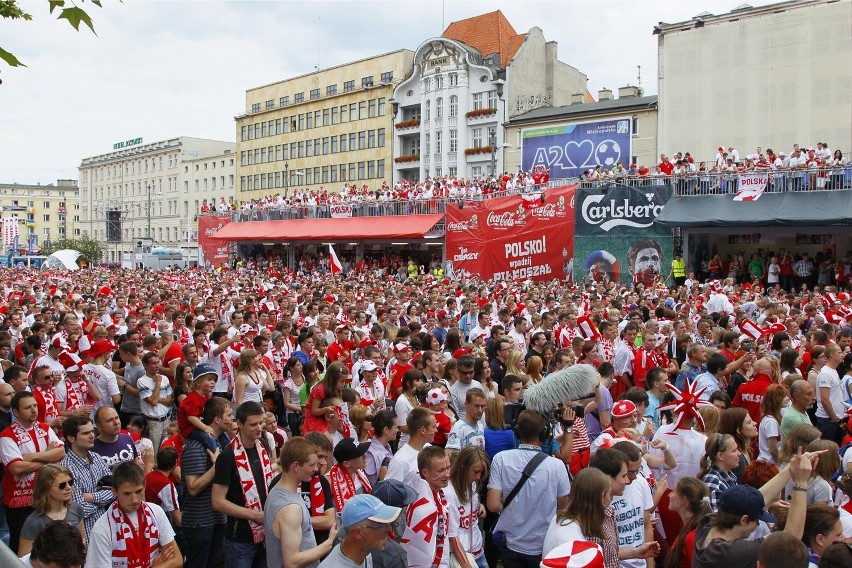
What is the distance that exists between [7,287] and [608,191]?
64.6ft

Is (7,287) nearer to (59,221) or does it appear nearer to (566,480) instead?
(566,480)

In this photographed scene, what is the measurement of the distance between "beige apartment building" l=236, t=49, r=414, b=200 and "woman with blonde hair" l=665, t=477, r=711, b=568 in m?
46.8

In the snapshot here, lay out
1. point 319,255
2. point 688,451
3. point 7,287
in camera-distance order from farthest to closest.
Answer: point 319,255 < point 7,287 < point 688,451

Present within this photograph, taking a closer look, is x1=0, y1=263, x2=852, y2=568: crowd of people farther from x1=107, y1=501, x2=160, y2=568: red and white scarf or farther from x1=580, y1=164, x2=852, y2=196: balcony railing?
x1=580, y1=164, x2=852, y2=196: balcony railing

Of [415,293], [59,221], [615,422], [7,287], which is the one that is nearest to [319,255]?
[7,287]

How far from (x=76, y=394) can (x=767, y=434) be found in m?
6.93

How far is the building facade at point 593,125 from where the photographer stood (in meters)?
36.2

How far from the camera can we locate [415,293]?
689 inches

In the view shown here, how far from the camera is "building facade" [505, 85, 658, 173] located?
119ft

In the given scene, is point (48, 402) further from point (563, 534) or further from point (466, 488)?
point (563, 534)

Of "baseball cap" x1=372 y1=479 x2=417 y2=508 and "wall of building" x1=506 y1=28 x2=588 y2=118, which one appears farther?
"wall of building" x1=506 y1=28 x2=588 y2=118

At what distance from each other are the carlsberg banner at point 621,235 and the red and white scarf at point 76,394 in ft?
62.8

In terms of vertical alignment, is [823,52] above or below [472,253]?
above

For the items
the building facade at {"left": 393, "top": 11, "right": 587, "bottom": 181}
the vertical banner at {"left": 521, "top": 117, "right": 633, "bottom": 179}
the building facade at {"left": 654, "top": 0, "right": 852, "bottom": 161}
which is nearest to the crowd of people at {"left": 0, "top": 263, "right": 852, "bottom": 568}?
the building facade at {"left": 654, "top": 0, "right": 852, "bottom": 161}
